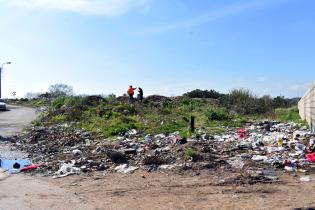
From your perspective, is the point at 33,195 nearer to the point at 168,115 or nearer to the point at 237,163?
the point at 237,163

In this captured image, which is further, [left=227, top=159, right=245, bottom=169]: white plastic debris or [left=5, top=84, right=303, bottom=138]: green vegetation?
[left=5, top=84, right=303, bottom=138]: green vegetation

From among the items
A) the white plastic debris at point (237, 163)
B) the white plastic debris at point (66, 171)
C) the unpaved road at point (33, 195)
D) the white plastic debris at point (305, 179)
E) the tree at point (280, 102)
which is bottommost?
the unpaved road at point (33, 195)

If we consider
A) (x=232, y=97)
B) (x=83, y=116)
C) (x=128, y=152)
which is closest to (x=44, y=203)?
(x=128, y=152)

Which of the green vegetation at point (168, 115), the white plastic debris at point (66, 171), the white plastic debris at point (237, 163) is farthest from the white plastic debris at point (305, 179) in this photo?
Answer: the green vegetation at point (168, 115)

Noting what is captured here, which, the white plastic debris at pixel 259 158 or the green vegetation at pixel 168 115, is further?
the green vegetation at pixel 168 115

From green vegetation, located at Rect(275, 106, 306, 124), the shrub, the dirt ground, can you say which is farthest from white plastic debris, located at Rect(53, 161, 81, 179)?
the shrub

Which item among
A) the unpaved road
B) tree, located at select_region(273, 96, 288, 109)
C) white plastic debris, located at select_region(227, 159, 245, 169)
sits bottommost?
the unpaved road

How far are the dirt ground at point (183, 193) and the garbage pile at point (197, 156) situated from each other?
47 centimetres

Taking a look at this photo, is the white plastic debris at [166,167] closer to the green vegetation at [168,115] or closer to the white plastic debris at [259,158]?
the white plastic debris at [259,158]

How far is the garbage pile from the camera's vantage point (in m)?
9.38

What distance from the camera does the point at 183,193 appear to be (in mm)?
7906

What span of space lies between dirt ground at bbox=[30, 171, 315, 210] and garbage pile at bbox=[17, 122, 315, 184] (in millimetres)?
472

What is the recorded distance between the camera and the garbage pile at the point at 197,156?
9.38 metres

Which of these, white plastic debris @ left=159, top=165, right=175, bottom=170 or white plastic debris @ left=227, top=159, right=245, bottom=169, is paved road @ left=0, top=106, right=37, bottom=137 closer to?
white plastic debris @ left=159, top=165, right=175, bottom=170
